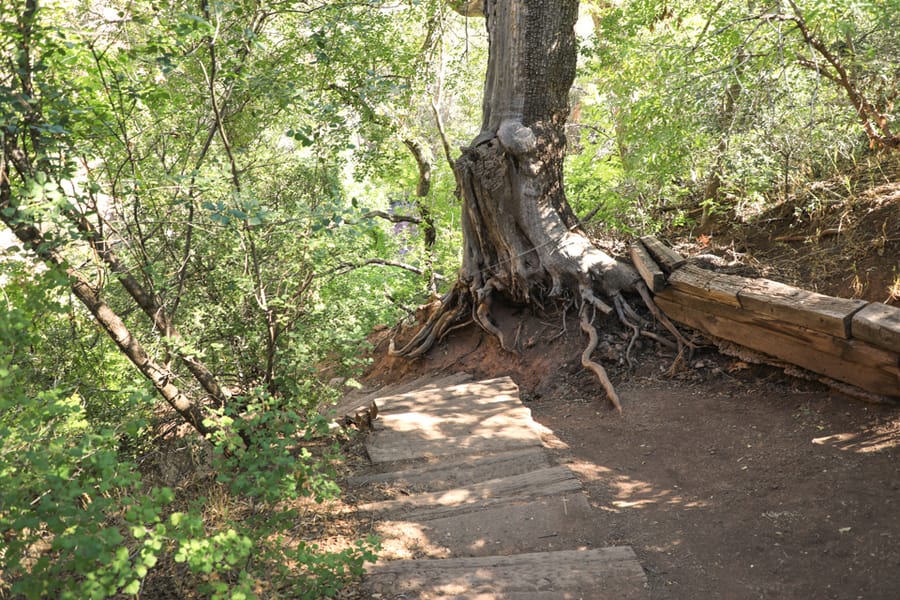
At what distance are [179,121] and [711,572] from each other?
550cm

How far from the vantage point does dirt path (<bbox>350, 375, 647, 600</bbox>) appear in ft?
11.7

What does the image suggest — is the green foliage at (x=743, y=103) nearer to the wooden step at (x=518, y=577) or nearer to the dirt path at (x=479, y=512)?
the dirt path at (x=479, y=512)

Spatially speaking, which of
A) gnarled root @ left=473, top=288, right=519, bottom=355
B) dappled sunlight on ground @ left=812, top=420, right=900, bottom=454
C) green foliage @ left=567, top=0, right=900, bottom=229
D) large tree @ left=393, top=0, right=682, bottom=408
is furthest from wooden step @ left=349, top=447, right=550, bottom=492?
green foliage @ left=567, top=0, right=900, bottom=229

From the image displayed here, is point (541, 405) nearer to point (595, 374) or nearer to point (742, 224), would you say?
point (595, 374)

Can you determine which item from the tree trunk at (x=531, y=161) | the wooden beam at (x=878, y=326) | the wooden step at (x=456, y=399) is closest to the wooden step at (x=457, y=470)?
the wooden step at (x=456, y=399)

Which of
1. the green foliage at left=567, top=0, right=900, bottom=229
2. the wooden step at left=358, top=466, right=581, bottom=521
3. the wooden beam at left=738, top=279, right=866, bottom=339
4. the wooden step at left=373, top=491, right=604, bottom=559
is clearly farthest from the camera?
the green foliage at left=567, top=0, right=900, bottom=229

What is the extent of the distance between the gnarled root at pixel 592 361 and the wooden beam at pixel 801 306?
1490 millimetres

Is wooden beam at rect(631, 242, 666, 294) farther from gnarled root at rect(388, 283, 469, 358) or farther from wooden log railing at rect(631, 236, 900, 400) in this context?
gnarled root at rect(388, 283, 469, 358)

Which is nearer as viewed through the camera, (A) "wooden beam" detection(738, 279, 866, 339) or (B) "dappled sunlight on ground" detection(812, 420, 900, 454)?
(B) "dappled sunlight on ground" detection(812, 420, 900, 454)

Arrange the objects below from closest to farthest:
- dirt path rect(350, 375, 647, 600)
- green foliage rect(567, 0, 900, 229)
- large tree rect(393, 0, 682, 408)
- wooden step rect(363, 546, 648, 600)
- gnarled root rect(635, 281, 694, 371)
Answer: wooden step rect(363, 546, 648, 600)
dirt path rect(350, 375, 647, 600)
gnarled root rect(635, 281, 694, 371)
green foliage rect(567, 0, 900, 229)
large tree rect(393, 0, 682, 408)

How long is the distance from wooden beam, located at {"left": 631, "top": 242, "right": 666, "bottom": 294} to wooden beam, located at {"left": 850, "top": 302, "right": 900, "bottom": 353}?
2217mm

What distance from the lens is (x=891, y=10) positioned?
6727 mm

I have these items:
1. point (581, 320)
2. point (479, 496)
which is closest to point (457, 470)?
point (479, 496)

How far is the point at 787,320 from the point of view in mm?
5559
